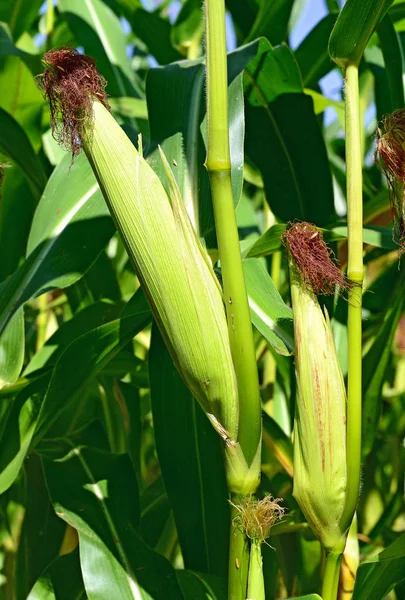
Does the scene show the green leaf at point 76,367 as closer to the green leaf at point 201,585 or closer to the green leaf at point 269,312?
the green leaf at point 269,312

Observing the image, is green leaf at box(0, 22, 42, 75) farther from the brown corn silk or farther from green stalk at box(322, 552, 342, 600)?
green stalk at box(322, 552, 342, 600)

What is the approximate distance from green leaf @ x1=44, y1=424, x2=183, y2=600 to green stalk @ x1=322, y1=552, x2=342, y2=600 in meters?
0.27

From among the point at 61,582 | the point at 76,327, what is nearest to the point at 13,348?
the point at 76,327

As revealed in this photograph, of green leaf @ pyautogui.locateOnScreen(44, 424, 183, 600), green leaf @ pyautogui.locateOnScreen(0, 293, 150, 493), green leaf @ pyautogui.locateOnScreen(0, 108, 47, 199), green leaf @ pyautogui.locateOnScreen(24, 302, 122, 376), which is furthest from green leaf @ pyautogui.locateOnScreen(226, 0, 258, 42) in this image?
green leaf @ pyautogui.locateOnScreen(44, 424, 183, 600)

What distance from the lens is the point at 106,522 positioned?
943 millimetres

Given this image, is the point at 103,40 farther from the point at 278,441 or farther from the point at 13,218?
the point at 278,441

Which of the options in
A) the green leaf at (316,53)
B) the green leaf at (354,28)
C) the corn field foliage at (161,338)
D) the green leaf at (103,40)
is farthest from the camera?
the green leaf at (103,40)

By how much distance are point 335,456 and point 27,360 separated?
0.88 meters

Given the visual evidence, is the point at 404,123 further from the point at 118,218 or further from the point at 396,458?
the point at 396,458

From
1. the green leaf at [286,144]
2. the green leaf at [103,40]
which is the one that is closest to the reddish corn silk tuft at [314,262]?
the green leaf at [286,144]

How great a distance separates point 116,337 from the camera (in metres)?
0.85

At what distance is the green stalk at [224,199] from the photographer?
1.84ft

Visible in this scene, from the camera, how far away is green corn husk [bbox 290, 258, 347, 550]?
24.0 inches

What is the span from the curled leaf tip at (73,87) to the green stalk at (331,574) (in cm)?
42
